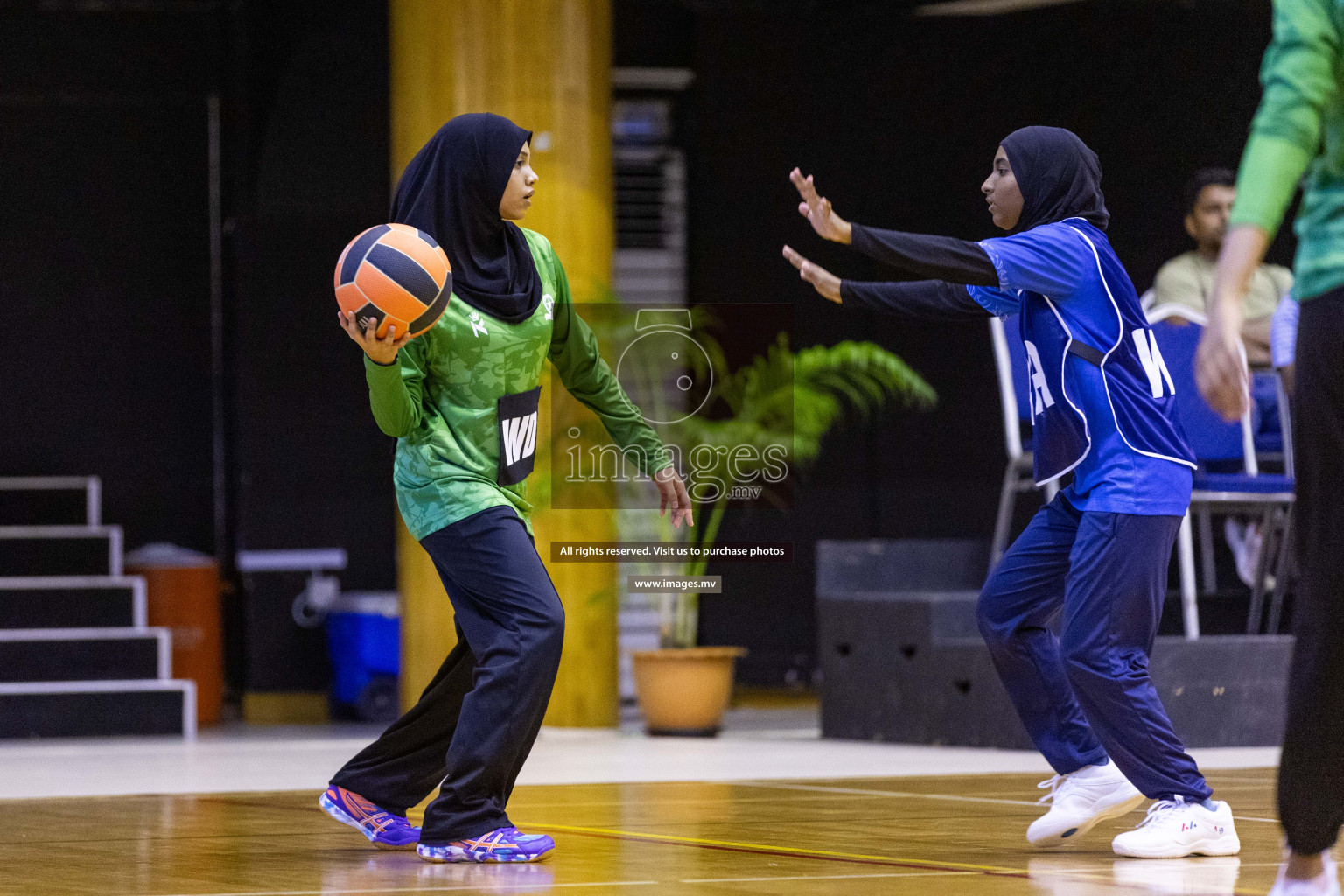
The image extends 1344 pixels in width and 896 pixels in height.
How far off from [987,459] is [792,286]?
50.0 inches

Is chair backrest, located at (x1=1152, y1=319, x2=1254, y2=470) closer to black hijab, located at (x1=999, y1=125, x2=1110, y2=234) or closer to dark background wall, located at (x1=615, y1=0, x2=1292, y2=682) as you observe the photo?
black hijab, located at (x1=999, y1=125, x2=1110, y2=234)

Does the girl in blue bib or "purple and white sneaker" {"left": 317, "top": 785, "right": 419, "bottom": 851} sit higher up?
the girl in blue bib

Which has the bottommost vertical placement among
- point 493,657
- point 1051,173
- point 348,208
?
point 493,657

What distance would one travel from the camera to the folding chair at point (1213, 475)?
5664 mm

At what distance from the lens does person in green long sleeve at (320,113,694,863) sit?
3.16 metres

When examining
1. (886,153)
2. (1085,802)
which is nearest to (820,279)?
(1085,802)

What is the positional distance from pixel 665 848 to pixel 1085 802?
784 mm

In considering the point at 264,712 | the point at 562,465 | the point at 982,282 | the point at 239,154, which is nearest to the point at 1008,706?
the point at 562,465

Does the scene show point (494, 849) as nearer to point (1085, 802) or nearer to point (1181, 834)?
point (1085, 802)

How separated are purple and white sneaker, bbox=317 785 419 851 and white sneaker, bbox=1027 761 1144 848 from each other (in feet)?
3.88

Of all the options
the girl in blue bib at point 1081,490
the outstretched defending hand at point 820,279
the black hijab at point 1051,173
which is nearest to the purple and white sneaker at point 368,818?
the girl in blue bib at point 1081,490

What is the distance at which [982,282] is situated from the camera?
318 centimetres

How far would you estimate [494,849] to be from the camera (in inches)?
125

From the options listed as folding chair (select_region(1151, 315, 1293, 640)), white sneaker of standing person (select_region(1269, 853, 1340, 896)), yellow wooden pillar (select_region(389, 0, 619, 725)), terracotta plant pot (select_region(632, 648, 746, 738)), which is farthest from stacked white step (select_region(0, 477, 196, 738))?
white sneaker of standing person (select_region(1269, 853, 1340, 896))
